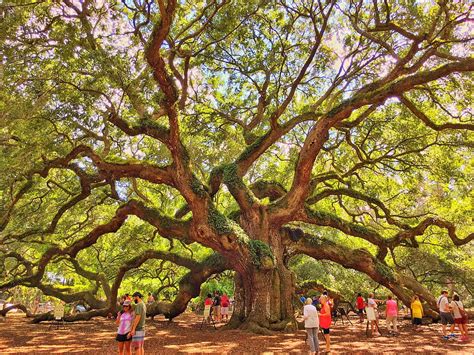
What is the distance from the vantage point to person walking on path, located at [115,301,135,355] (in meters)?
6.43

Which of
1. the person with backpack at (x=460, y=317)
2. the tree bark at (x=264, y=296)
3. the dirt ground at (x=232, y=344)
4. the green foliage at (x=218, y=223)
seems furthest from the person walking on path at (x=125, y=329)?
the person with backpack at (x=460, y=317)

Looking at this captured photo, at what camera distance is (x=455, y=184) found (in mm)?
14211

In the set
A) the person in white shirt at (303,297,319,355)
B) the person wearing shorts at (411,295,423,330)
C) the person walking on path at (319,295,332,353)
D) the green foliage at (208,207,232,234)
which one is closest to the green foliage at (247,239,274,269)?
the green foliage at (208,207,232,234)

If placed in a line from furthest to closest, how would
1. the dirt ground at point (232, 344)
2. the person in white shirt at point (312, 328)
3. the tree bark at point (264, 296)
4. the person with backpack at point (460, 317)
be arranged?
the tree bark at point (264, 296) < the person with backpack at point (460, 317) < the dirt ground at point (232, 344) < the person in white shirt at point (312, 328)

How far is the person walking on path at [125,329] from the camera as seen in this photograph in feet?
21.1

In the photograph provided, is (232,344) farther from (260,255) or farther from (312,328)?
(260,255)

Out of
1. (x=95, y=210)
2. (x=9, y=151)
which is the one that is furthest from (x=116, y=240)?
(x=9, y=151)

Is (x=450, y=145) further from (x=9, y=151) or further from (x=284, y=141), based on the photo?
(x=9, y=151)

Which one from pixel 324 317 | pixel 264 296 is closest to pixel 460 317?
pixel 324 317

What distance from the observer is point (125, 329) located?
6.46m

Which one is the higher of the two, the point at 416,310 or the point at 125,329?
the point at 416,310

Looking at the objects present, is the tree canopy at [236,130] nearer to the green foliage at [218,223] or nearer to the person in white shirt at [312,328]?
the green foliage at [218,223]

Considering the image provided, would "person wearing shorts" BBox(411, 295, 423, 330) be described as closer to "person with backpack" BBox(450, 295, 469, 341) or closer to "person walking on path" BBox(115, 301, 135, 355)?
"person with backpack" BBox(450, 295, 469, 341)

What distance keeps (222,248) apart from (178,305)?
553cm
